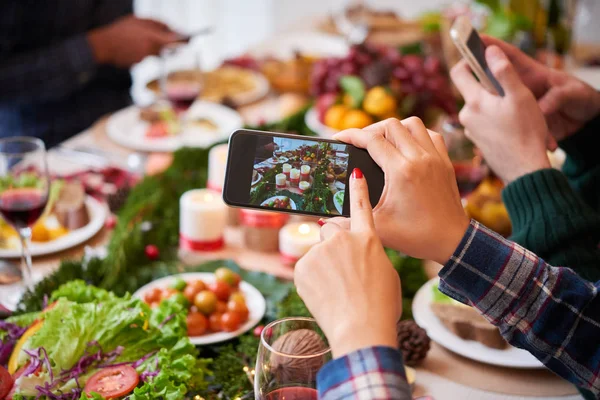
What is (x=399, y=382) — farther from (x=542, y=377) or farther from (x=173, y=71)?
(x=173, y=71)

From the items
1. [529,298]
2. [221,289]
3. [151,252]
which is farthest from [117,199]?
[529,298]

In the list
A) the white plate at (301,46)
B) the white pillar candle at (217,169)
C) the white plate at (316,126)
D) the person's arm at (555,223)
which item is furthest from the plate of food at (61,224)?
the white plate at (301,46)

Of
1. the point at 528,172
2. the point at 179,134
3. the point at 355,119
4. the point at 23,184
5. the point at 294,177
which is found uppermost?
the point at 294,177

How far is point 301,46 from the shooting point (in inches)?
109

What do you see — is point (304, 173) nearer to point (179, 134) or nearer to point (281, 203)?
point (281, 203)

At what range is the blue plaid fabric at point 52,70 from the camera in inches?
82.7

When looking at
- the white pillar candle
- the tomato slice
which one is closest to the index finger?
the tomato slice

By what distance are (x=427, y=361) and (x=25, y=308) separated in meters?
0.66

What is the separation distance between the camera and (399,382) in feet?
1.94

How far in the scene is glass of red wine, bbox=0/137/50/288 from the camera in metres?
1.14

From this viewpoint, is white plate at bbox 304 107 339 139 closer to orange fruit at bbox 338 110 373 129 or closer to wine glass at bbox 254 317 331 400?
orange fruit at bbox 338 110 373 129

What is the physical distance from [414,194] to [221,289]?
0.56 m

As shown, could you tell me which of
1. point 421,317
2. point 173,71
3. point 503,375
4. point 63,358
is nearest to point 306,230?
point 421,317

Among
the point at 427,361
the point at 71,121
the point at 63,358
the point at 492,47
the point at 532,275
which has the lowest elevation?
the point at 71,121
